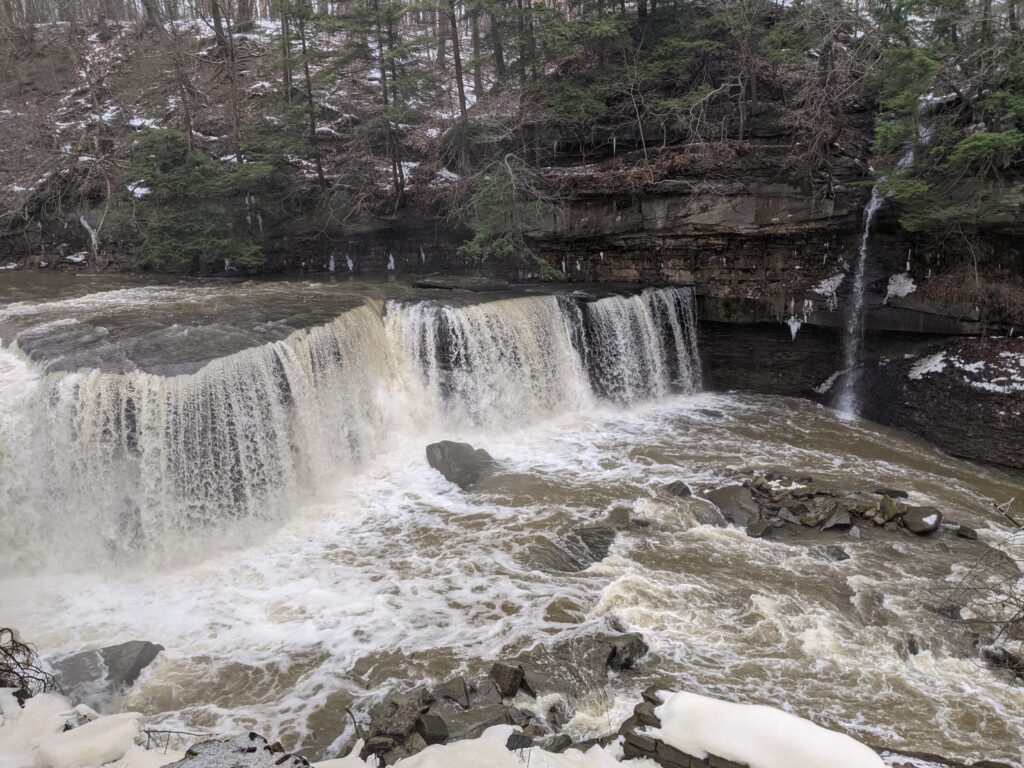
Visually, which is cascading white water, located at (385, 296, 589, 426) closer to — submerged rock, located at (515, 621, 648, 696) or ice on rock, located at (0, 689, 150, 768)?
submerged rock, located at (515, 621, 648, 696)

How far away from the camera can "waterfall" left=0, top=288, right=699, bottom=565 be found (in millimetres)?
8125

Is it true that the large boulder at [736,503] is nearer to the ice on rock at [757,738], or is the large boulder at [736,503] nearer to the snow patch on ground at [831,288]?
the ice on rock at [757,738]

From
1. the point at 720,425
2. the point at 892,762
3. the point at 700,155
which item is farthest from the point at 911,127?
the point at 892,762

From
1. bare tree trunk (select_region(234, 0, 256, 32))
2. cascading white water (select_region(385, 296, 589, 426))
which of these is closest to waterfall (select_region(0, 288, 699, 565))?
cascading white water (select_region(385, 296, 589, 426))

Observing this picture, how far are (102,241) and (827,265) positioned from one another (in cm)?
1691

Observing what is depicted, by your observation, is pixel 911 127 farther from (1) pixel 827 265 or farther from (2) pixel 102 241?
(2) pixel 102 241

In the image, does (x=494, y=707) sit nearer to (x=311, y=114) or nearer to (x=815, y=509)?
(x=815, y=509)

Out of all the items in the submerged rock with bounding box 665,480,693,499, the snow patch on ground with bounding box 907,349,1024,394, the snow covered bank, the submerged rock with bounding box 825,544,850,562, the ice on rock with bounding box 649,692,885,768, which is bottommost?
the submerged rock with bounding box 825,544,850,562

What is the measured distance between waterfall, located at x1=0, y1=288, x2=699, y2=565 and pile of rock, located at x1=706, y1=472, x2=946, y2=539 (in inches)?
171

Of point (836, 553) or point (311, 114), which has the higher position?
point (311, 114)

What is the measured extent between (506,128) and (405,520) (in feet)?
34.0

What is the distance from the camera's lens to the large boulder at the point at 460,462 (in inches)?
393

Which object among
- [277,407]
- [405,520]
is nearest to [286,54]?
[277,407]

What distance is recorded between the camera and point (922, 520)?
8.30 metres
